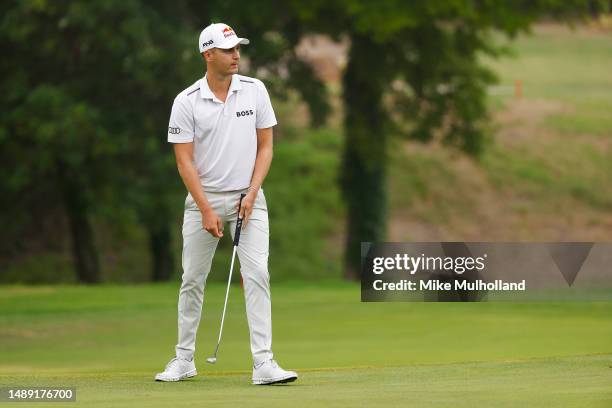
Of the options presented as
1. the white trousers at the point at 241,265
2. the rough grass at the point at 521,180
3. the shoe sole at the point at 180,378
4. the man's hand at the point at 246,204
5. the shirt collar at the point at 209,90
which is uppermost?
the rough grass at the point at 521,180

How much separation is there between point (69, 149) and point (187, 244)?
17649 mm

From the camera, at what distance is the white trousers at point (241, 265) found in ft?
28.6

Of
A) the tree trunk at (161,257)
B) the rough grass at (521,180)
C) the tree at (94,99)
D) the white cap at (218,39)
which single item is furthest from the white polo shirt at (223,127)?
the rough grass at (521,180)

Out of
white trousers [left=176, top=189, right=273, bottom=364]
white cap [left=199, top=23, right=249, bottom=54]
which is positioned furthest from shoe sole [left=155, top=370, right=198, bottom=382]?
white cap [left=199, top=23, right=249, bottom=54]

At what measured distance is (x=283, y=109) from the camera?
40.6 meters

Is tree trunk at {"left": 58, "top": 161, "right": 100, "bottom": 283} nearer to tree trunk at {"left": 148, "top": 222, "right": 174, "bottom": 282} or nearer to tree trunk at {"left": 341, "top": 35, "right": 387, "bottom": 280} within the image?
tree trunk at {"left": 148, "top": 222, "right": 174, "bottom": 282}

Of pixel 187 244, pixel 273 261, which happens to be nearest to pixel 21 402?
pixel 187 244

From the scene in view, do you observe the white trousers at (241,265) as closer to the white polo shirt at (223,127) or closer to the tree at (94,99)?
the white polo shirt at (223,127)

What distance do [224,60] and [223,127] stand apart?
1.33 ft

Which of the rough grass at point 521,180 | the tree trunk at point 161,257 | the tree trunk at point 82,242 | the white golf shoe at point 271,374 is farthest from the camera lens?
the rough grass at point 521,180

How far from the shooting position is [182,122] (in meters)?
8.69

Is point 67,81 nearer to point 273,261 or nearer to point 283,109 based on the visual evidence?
point 273,261

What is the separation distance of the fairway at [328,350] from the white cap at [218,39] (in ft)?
6.77

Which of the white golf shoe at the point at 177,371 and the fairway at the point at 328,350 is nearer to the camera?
the fairway at the point at 328,350
